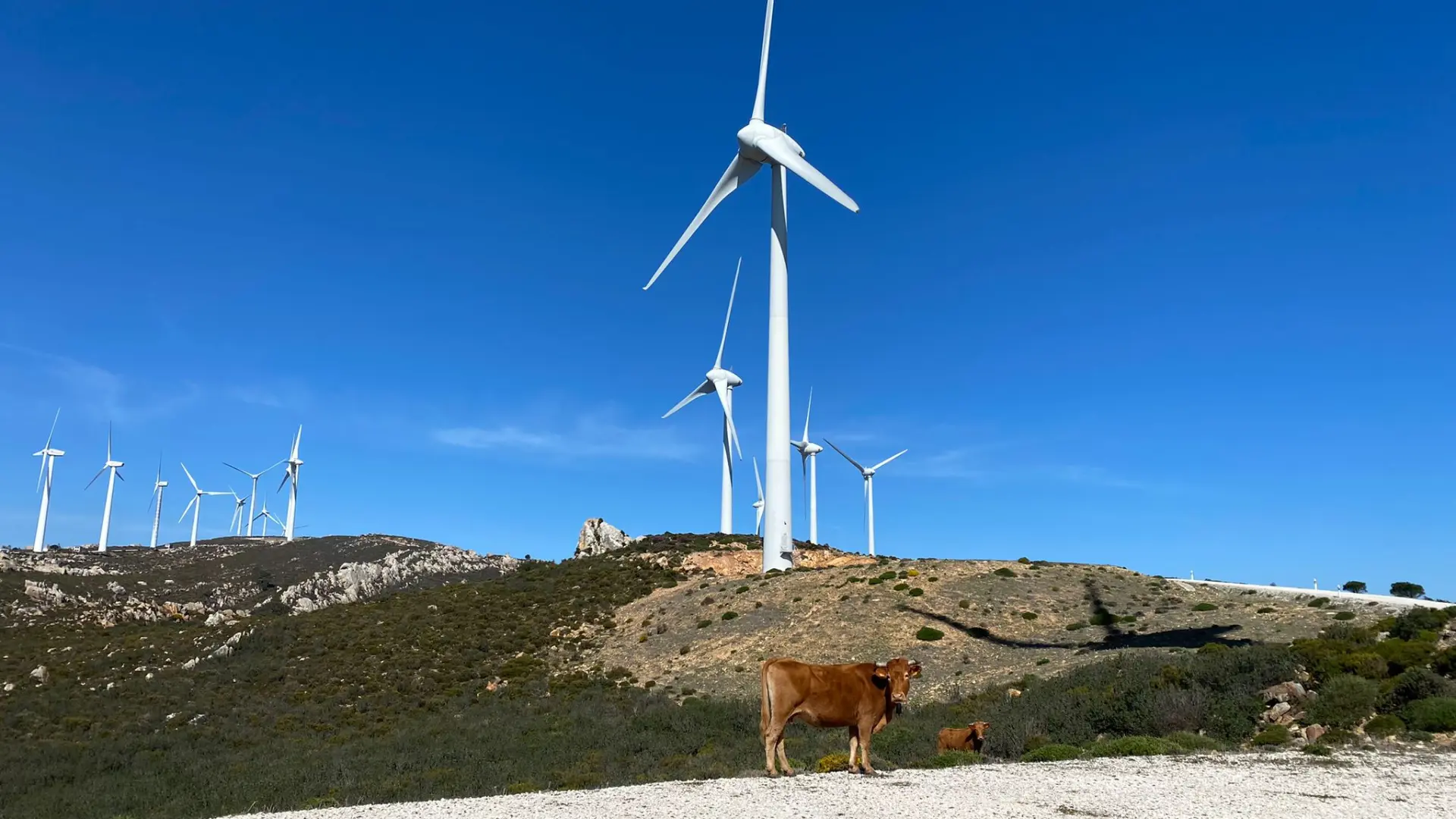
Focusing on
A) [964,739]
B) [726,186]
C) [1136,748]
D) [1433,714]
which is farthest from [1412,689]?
[726,186]

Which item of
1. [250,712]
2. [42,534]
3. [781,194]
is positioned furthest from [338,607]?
[42,534]

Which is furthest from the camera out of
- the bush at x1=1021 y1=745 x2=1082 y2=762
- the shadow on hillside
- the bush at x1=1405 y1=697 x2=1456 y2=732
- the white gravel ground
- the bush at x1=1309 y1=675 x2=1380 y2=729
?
the shadow on hillside

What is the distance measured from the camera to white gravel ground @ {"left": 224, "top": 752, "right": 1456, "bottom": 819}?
14102mm

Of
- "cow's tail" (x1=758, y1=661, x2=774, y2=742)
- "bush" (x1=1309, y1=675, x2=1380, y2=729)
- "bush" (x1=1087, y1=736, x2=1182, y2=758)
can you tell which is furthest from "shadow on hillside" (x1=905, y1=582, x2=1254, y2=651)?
"cow's tail" (x1=758, y1=661, x2=774, y2=742)

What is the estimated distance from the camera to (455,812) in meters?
15.5

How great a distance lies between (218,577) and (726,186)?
8408 cm

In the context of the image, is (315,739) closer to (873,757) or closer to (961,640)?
(873,757)

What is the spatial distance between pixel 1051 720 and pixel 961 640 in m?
19.0

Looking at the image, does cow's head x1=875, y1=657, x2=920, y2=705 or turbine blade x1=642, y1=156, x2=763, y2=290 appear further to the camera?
turbine blade x1=642, y1=156, x2=763, y2=290

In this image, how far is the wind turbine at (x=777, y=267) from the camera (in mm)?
59844

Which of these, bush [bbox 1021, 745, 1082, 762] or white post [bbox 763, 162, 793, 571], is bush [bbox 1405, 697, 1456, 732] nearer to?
bush [bbox 1021, 745, 1082, 762]

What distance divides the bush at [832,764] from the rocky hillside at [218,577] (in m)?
65.7

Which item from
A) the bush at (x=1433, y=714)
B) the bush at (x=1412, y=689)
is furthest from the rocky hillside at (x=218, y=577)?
the bush at (x=1433, y=714)

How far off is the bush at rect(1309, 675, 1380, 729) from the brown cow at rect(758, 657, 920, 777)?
13114 millimetres
